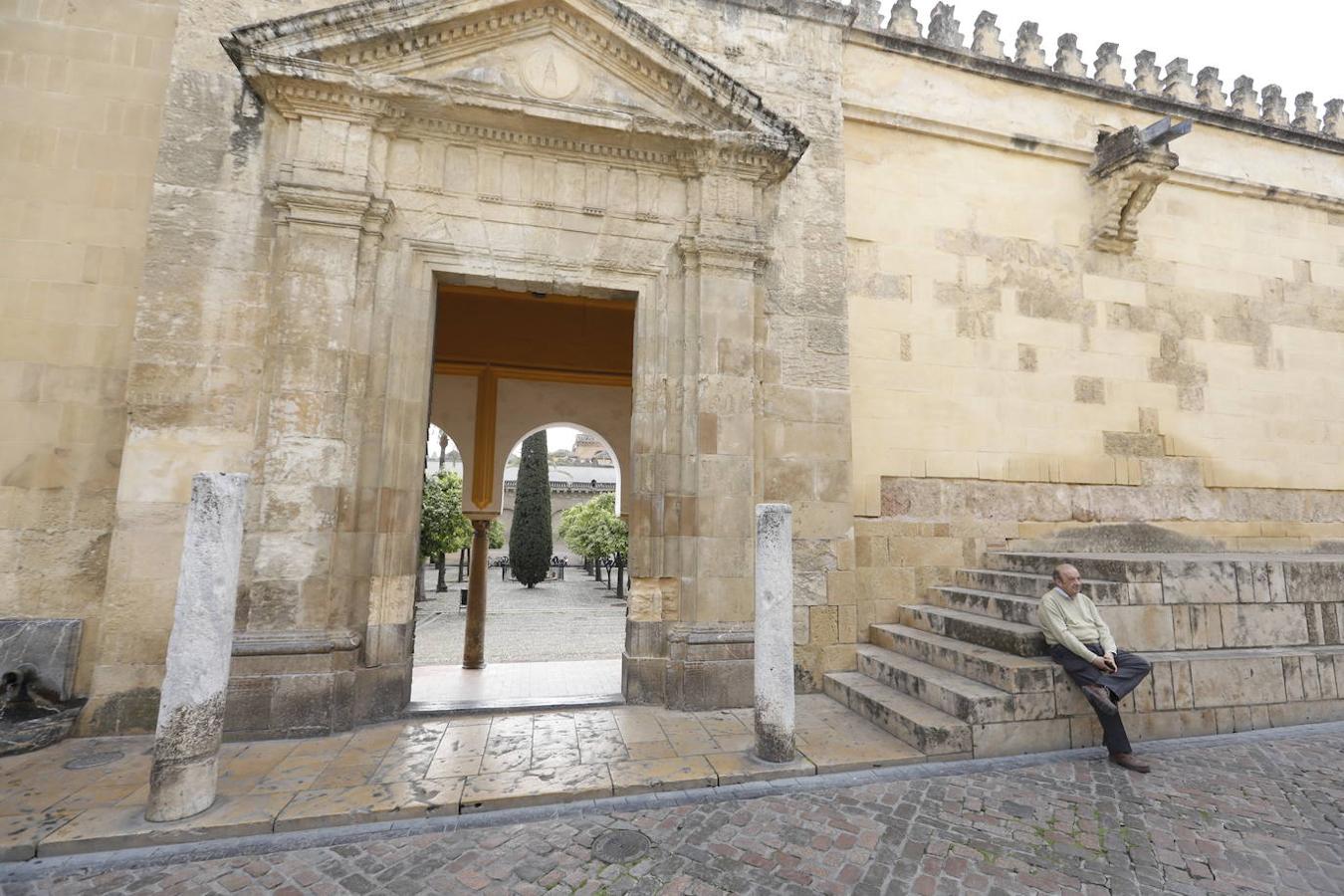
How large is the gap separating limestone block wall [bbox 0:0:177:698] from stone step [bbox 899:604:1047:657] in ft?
20.1

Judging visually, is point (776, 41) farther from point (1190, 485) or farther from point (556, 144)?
point (1190, 485)

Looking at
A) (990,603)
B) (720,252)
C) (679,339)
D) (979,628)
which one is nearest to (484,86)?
(720,252)

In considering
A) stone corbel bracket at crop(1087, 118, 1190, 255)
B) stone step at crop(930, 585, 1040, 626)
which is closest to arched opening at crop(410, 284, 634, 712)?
stone step at crop(930, 585, 1040, 626)

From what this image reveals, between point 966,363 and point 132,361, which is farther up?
point 966,363

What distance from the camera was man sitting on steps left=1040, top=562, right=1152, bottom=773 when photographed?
3850mm

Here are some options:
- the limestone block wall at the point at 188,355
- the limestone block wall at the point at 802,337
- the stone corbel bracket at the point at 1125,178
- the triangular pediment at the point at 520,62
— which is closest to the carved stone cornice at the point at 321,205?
the limestone block wall at the point at 188,355

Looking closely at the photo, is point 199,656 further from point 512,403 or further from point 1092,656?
point 512,403

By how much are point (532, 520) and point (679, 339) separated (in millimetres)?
18226

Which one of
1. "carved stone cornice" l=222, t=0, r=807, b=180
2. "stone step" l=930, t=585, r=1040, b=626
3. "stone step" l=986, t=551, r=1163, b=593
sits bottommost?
"stone step" l=930, t=585, r=1040, b=626

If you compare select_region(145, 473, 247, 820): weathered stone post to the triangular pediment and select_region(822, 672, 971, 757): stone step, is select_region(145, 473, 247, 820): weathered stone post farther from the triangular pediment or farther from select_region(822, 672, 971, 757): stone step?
select_region(822, 672, 971, 757): stone step

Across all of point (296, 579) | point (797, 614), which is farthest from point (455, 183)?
point (797, 614)

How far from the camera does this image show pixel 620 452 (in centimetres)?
991

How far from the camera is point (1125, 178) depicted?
676 centimetres

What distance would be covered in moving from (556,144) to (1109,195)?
6.33 m
